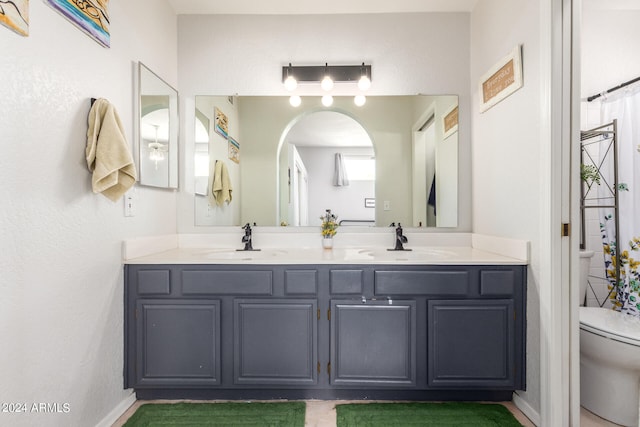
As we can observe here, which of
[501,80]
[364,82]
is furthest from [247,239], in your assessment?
[501,80]

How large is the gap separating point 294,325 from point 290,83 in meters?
1.64

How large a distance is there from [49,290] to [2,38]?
0.93 meters

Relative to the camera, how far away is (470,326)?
168 cm

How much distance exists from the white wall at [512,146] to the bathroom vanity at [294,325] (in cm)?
27

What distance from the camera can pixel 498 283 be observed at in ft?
5.49

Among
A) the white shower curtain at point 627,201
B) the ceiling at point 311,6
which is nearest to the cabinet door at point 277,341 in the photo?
the ceiling at point 311,6

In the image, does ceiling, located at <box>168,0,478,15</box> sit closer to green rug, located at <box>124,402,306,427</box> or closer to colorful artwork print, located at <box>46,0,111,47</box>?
colorful artwork print, located at <box>46,0,111,47</box>

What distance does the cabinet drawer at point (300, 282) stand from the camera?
1700mm

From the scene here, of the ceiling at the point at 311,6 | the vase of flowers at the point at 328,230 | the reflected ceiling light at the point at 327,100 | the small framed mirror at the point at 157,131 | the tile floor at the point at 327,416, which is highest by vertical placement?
the ceiling at the point at 311,6

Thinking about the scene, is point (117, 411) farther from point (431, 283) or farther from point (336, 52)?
A: point (336, 52)

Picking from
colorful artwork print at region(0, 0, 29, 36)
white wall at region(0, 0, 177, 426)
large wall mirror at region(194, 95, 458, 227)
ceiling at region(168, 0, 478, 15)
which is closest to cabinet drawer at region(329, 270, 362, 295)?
large wall mirror at region(194, 95, 458, 227)

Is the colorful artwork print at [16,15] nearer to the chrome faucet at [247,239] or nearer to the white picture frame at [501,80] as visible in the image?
the chrome faucet at [247,239]

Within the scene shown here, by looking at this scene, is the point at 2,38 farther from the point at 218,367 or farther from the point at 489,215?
the point at 489,215

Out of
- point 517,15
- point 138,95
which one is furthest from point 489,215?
point 138,95
